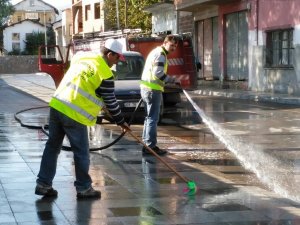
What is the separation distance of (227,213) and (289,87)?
19.0 m

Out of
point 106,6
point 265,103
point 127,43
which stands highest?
point 106,6

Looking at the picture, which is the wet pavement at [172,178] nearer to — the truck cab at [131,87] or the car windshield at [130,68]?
the truck cab at [131,87]

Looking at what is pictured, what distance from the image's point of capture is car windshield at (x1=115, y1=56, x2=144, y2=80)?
16.8m

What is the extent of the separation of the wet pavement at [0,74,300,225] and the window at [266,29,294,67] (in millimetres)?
10489

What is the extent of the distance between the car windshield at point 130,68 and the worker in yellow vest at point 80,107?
9.59 m

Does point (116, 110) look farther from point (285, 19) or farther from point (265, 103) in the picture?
point (285, 19)

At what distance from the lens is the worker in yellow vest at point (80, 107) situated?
6.96 meters

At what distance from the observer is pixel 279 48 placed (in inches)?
1033

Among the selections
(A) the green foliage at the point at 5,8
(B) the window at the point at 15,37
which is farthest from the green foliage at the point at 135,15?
(B) the window at the point at 15,37

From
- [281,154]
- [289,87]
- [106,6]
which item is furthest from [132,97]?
[106,6]

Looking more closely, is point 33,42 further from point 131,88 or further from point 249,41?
point 131,88

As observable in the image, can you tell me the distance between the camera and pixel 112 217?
618 cm

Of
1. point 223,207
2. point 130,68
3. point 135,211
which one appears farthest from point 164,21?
point 135,211

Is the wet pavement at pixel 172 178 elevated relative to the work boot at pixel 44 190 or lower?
lower
